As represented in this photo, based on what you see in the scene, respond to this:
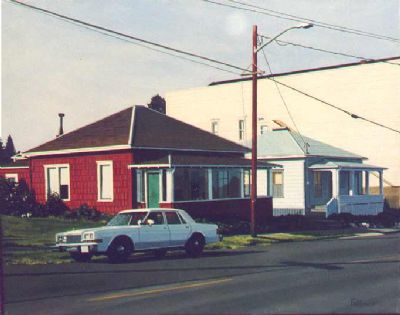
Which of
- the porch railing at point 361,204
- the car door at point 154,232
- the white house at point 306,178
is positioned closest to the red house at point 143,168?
the white house at point 306,178

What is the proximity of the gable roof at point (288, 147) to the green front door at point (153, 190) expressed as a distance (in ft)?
39.9

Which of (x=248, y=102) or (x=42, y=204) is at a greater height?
(x=248, y=102)

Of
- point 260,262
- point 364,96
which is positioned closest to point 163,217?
point 260,262

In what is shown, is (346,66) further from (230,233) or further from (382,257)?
(382,257)

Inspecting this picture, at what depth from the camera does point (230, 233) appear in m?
29.3

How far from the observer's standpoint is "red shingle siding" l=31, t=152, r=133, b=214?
3438 cm

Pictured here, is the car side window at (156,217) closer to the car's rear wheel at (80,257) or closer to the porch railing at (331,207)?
the car's rear wheel at (80,257)

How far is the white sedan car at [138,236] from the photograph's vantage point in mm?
18500

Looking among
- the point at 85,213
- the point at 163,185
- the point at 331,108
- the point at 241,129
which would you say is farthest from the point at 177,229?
the point at 241,129

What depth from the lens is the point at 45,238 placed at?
1016 inches

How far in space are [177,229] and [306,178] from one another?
24484mm

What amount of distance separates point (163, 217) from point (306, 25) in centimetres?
902
